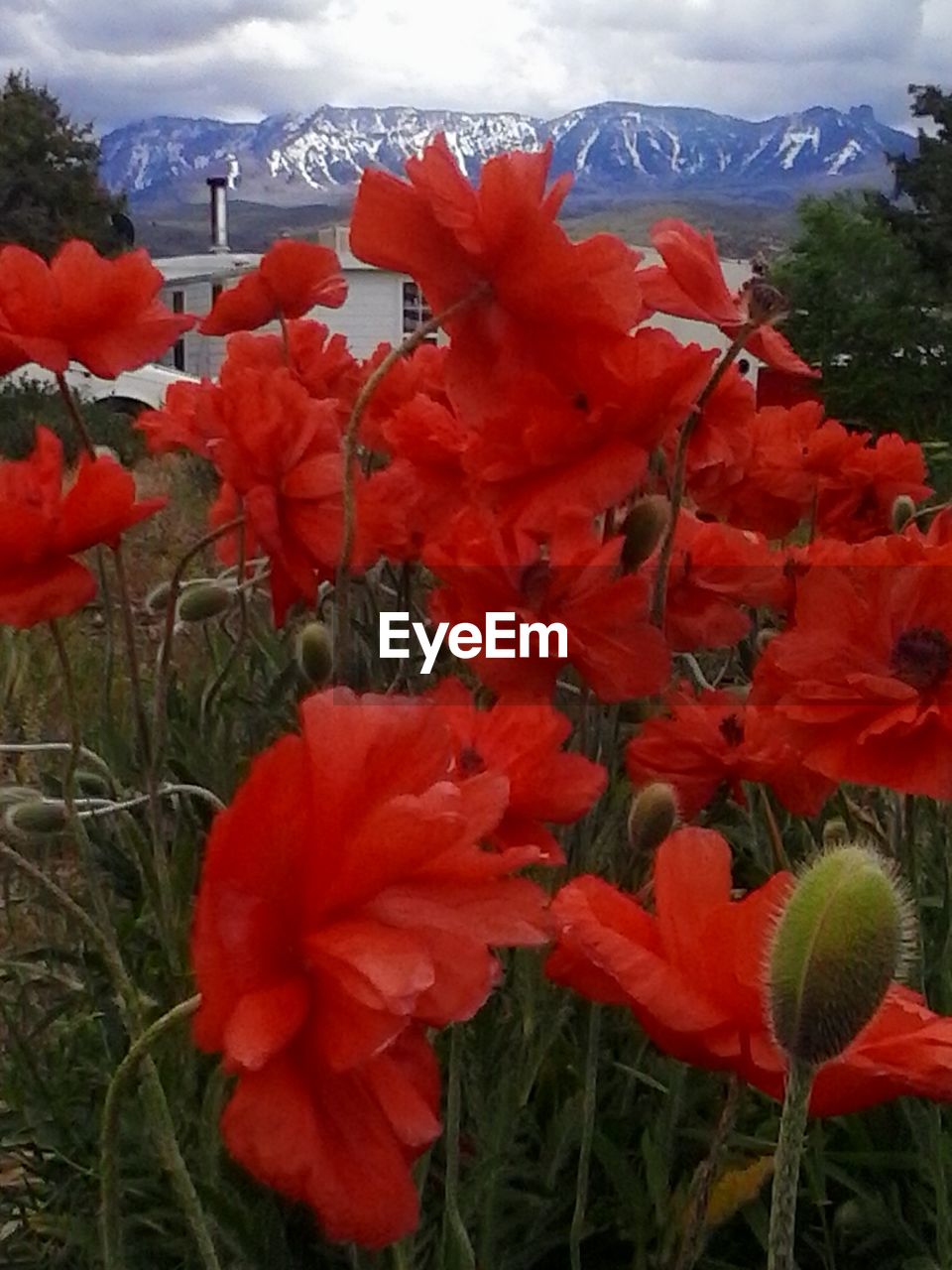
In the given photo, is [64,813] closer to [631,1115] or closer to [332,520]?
[332,520]

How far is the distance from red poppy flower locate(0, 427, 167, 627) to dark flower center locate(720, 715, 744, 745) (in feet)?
1.45

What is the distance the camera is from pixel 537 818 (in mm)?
871

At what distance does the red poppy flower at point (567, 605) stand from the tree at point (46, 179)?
1756 centimetres

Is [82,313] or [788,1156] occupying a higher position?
[82,313]

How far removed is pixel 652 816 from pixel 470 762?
0.45 feet

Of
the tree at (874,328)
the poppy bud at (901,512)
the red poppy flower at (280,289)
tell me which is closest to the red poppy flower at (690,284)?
the poppy bud at (901,512)

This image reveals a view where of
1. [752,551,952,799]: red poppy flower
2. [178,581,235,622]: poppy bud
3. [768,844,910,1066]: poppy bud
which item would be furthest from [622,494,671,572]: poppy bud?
[768,844,910,1066]: poppy bud

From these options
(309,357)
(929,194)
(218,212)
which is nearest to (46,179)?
(218,212)

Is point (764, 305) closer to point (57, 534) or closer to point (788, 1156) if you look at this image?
point (57, 534)

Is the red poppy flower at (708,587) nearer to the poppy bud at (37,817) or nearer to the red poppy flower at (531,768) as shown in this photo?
the red poppy flower at (531,768)

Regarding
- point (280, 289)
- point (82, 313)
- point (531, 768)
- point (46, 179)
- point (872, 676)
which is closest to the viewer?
point (531, 768)

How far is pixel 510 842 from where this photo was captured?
85 cm

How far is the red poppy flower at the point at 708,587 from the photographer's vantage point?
1177 millimetres

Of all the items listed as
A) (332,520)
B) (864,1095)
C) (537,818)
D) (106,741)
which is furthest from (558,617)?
(106,741)
